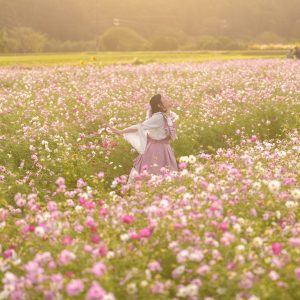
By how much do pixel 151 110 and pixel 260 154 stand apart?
216 centimetres

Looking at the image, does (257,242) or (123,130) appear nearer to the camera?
(257,242)

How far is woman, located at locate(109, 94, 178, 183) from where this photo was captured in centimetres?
882

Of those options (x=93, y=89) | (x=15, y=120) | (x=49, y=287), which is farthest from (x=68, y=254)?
(x=93, y=89)

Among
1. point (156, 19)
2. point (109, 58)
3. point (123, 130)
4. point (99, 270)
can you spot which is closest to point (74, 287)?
point (99, 270)

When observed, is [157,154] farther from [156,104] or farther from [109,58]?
[109,58]

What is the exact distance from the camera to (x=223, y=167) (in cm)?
611

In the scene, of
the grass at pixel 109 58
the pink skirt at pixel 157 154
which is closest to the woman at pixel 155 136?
the pink skirt at pixel 157 154

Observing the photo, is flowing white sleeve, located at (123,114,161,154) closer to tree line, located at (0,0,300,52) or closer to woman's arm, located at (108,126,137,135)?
woman's arm, located at (108,126,137,135)

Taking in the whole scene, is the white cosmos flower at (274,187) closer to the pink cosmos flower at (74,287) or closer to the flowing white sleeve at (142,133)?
the pink cosmos flower at (74,287)

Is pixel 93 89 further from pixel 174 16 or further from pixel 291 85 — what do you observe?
pixel 174 16

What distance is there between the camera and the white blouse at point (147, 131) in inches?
348

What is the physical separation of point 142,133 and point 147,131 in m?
0.11

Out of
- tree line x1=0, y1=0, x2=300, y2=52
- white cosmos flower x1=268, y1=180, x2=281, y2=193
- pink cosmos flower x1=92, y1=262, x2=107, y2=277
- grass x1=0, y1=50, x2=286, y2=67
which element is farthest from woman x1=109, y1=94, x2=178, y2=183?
tree line x1=0, y1=0, x2=300, y2=52

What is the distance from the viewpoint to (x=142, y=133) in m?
8.95
